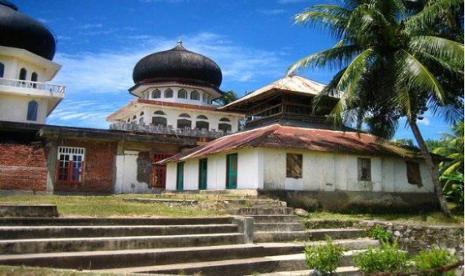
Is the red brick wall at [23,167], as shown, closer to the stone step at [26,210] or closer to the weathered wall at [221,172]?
the weathered wall at [221,172]

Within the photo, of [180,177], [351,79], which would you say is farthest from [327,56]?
[180,177]

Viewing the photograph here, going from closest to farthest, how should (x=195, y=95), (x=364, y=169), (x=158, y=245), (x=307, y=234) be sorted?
(x=158, y=245), (x=307, y=234), (x=364, y=169), (x=195, y=95)

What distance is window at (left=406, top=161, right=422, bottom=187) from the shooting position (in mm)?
19031

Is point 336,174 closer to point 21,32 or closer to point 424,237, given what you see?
point 424,237

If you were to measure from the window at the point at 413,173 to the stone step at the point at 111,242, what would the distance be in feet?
35.4

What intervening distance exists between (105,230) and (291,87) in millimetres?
12386

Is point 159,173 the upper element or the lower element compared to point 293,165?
upper

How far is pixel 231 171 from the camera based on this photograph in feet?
59.0

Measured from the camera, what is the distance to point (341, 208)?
A: 55.5 ft

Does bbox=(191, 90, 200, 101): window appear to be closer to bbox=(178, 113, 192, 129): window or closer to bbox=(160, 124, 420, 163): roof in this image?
bbox=(178, 113, 192, 129): window

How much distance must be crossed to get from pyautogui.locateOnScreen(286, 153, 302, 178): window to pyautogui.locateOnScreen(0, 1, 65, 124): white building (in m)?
20.7

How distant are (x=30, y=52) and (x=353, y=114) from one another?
23.3m

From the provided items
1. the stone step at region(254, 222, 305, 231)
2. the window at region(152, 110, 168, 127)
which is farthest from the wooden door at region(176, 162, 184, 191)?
the stone step at region(254, 222, 305, 231)

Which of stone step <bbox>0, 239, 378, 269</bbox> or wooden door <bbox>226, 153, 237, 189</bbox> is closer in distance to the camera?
stone step <bbox>0, 239, 378, 269</bbox>
